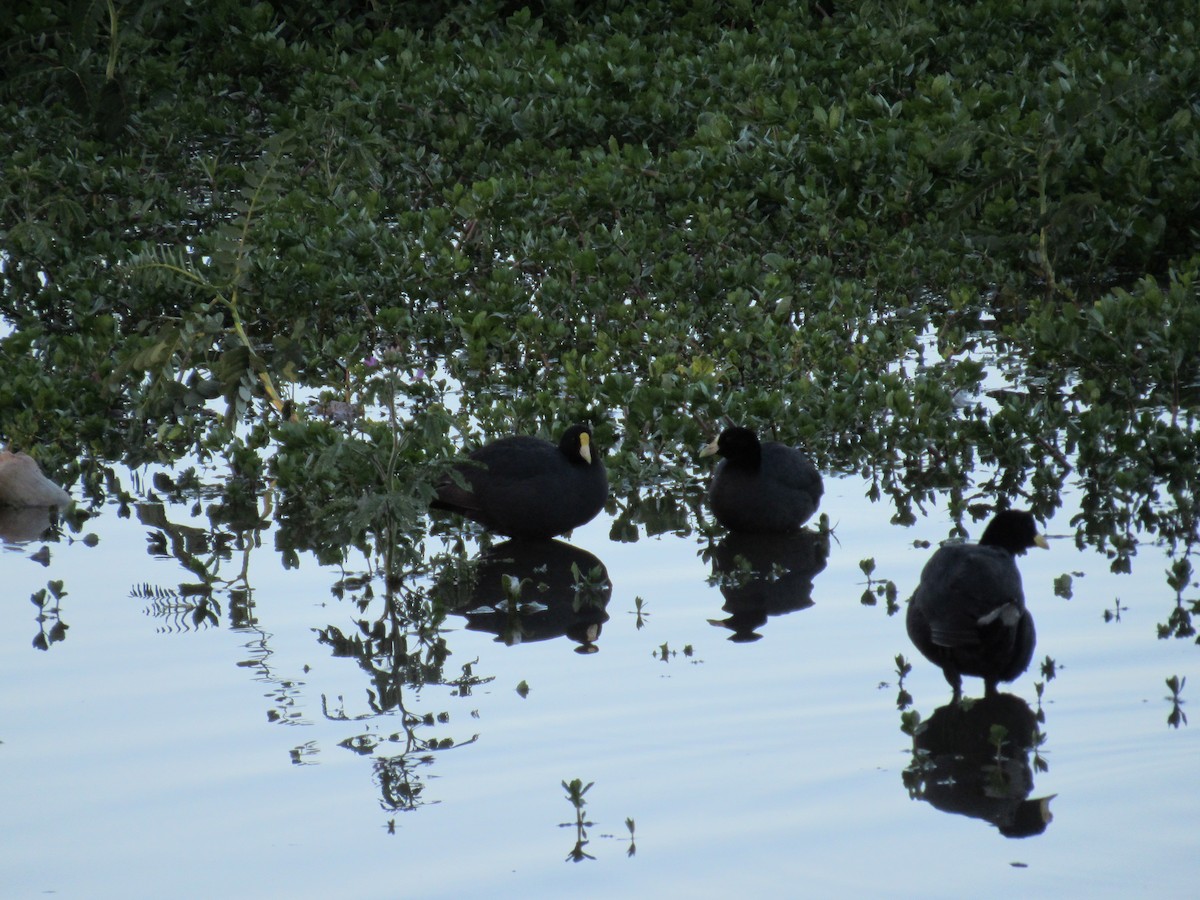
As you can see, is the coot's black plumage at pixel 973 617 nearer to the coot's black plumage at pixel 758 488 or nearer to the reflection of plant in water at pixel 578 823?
the reflection of plant in water at pixel 578 823

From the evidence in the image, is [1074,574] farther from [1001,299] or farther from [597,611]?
[1001,299]

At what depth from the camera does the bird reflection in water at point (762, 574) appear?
297 inches

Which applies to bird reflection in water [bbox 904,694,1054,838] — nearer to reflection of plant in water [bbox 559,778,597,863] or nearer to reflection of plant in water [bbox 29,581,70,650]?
reflection of plant in water [bbox 559,778,597,863]

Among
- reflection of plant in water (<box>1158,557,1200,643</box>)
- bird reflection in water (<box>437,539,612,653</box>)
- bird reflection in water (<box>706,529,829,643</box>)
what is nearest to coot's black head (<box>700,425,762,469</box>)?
bird reflection in water (<box>706,529,829,643</box>)

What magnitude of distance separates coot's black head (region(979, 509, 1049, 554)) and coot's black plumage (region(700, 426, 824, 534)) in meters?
1.81

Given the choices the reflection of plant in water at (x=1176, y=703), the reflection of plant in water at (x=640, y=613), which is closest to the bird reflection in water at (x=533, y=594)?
the reflection of plant in water at (x=640, y=613)

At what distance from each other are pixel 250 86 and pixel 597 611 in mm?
11818

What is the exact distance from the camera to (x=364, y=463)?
349 inches

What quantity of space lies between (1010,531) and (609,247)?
681 centimetres

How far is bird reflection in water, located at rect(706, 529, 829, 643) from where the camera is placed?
7.54 m

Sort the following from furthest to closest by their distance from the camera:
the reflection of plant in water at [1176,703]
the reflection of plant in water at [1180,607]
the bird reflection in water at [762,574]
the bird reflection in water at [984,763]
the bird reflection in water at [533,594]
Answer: the bird reflection in water at [762,574] < the bird reflection in water at [533,594] < the reflection of plant in water at [1180,607] < the reflection of plant in water at [1176,703] < the bird reflection in water at [984,763]

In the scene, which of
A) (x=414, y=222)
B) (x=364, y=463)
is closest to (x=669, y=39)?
(x=414, y=222)

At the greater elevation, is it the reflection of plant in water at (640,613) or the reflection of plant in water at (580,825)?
the reflection of plant in water at (640,613)

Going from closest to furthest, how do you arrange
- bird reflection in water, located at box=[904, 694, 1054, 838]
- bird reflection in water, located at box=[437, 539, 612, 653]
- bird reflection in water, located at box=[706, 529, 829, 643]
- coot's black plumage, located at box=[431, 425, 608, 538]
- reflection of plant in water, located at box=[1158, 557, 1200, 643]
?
bird reflection in water, located at box=[904, 694, 1054, 838] → reflection of plant in water, located at box=[1158, 557, 1200, 643] → bird reflection in water, located at box=[437, 539, 612, 653] → bird reflection in water, located at box=[706, 529, 829, 643] → coot's black plumage, located at box=[431, 425, 608, 538]
